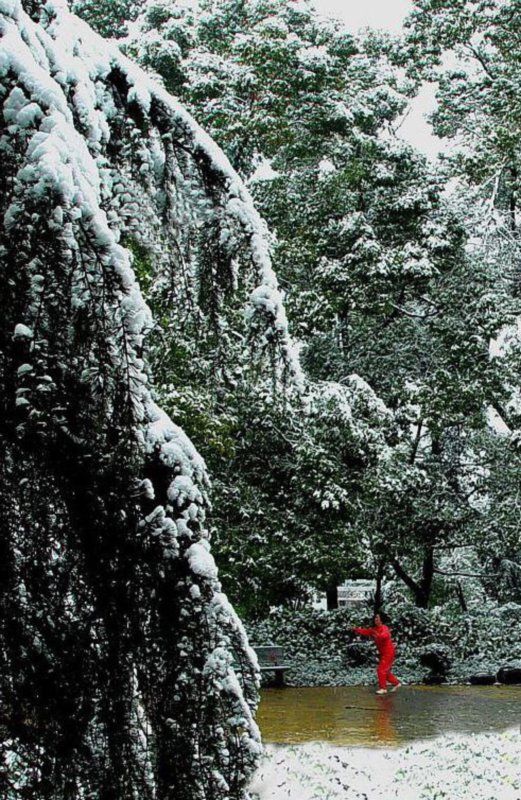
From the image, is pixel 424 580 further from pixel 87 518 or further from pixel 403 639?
pixel 87 518

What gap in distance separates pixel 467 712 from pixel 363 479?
18.6ft

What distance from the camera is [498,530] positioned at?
19172 mm

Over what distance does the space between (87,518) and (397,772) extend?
18.4 ft

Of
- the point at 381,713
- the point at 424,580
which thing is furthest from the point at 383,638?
the point at 424,580

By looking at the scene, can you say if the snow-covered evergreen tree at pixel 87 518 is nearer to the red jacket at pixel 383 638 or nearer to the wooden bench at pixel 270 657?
the red jacket at pixel 383 638

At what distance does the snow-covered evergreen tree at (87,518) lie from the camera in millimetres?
1999

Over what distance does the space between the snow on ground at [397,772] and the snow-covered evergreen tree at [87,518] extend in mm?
3809

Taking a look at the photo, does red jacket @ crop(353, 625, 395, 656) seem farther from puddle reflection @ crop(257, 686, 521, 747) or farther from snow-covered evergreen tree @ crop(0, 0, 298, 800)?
snow-covered evergreen tree @ crop(0, 0, 298, 800)

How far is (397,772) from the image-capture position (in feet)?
23.1

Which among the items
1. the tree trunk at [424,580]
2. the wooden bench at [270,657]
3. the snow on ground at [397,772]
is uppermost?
the tree trunk at [424,580]

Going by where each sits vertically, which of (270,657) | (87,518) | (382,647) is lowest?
(270,657)

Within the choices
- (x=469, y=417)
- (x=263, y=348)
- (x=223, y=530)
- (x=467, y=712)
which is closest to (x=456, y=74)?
(x=469, y=417)

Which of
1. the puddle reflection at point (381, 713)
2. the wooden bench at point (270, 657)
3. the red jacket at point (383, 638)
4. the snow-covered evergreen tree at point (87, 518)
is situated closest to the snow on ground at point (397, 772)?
the puddle reflection at point (381, 713)

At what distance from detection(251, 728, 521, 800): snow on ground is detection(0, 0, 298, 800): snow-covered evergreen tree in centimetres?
381
